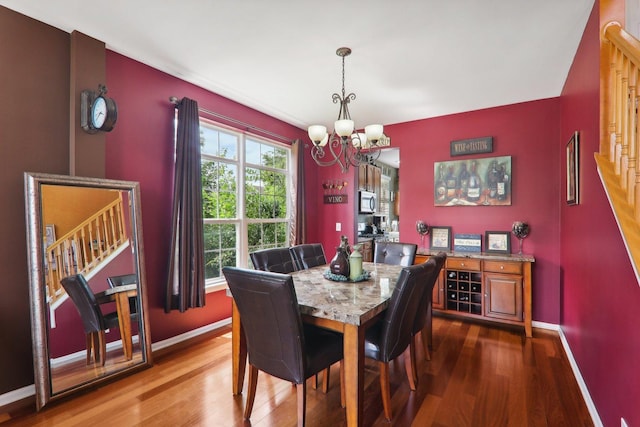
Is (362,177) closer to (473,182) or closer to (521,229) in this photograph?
(473,182)

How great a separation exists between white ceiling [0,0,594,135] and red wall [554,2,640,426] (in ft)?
1.19

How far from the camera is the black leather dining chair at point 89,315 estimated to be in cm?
231

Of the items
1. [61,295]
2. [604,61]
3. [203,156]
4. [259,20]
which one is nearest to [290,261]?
[203,156]

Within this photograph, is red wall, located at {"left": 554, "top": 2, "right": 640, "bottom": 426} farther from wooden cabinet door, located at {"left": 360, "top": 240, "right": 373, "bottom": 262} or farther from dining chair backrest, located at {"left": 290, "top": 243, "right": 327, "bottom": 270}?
wooden cabinet door, located at {"left": 360, "top": 240, "right": 373, "bottom": 262}

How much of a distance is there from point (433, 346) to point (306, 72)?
2.91m

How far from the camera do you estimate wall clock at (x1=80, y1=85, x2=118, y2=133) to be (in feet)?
7.70

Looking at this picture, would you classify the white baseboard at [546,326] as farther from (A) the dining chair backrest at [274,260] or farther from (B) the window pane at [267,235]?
(B) the window pane at [267,235]

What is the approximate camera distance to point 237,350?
7.24ft

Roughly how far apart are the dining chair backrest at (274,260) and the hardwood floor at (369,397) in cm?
87

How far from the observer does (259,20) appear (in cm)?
223

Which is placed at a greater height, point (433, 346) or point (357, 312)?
point (357, 312)

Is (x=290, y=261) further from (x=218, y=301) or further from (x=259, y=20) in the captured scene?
(x=259, y=20)

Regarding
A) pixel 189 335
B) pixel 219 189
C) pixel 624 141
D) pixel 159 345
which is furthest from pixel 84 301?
pixel 624 141

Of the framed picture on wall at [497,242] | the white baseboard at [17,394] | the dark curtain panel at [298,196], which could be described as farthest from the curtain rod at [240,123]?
the framed picture on wall at [497,242]
